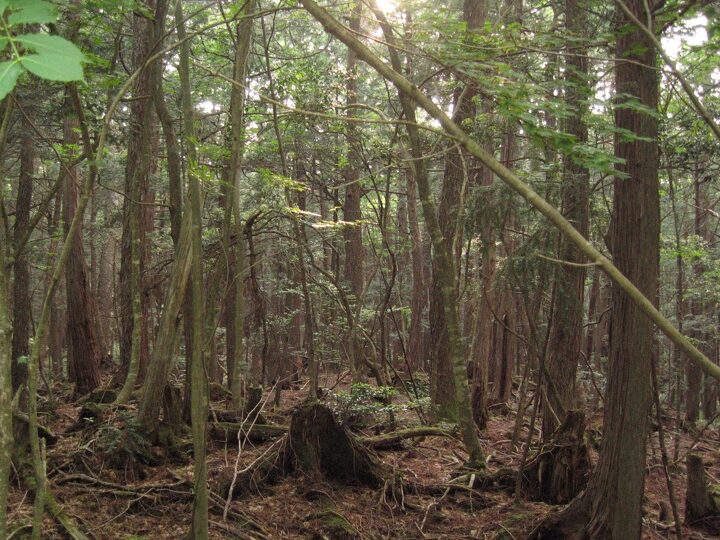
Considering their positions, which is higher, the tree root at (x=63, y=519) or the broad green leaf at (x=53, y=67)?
the broad green leaf at (x=53, y=67)

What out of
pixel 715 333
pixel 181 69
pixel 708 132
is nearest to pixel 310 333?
pixel 181 69

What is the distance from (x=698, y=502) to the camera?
7.66m

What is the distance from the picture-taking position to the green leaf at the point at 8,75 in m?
1.38

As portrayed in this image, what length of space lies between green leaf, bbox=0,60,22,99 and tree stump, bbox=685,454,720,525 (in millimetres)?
8349

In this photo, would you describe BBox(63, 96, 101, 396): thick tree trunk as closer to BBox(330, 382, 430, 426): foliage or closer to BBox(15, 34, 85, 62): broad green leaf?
BBox(330, 382, 430, 426): foliage

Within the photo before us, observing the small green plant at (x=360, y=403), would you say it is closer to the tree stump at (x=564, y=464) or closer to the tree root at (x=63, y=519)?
the tree stump at (x=564, y=464)

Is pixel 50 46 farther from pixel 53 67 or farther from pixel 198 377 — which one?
pixel 198 377

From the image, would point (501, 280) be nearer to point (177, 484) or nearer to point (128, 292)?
point (177, 484)

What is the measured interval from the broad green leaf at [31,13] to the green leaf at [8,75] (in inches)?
11.1

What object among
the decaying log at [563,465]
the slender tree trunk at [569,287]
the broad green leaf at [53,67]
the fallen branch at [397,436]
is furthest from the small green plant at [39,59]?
the fallen branch at [397,436]

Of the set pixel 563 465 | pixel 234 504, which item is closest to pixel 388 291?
pixel 563 465

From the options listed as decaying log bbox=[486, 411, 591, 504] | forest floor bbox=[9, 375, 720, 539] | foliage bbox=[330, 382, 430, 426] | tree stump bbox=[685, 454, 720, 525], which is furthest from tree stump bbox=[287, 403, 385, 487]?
tree stump bbox=[685, 454, 720, 525]

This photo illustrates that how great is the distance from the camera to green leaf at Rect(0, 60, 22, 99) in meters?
1.38

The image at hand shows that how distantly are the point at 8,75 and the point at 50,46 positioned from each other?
0.16m
